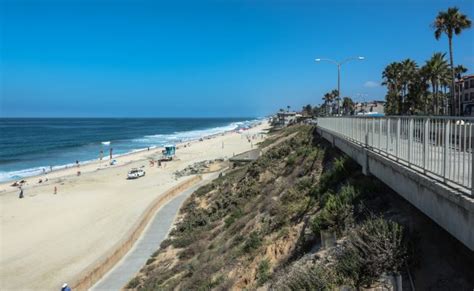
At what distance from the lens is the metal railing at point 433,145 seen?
513 cm

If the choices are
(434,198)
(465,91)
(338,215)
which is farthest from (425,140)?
(465,91)

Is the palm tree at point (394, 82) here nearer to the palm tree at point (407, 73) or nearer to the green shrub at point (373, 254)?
the palm tree at point (407, 73)

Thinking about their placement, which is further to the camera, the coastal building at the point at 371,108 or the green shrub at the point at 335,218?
the coastal building at the point at 371,108

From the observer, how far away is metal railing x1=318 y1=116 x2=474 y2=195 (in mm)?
5133

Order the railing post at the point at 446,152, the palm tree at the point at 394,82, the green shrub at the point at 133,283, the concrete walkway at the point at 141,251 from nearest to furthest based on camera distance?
1. the railing post at the point at 446,152
2. the green shrub at the point at 133,283
3. the concrete walkway at the point at 141,251
4. the palm tree at the point at 394,82

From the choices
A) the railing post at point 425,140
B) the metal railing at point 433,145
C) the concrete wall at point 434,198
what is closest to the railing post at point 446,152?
the metal railing at point 433,145

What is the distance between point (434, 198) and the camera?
5613 millimetres

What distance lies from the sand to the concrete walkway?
4.42 feet

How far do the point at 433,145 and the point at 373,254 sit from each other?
199 centimetres

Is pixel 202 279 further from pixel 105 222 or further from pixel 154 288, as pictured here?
pixel 105 222

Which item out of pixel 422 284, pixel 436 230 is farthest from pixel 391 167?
pixel 422 284

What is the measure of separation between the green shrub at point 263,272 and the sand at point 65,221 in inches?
386

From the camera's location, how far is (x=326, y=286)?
594 cm

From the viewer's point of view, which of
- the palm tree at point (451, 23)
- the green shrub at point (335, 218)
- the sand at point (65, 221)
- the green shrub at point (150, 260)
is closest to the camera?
the green shrub at point (335, 218)
